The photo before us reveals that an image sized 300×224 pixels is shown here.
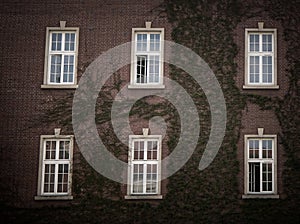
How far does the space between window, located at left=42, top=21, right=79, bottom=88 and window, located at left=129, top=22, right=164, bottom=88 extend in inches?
89.6

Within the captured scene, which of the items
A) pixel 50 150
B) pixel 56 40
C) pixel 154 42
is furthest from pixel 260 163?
pixel 56 40

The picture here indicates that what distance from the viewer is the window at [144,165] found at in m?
23.2

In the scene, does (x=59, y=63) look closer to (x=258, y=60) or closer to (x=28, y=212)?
(x=28, y=212)

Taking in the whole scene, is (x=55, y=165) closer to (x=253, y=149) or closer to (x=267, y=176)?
(x=253, y=149)

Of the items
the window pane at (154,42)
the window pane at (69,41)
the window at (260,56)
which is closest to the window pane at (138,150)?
the window pane at (154,42)

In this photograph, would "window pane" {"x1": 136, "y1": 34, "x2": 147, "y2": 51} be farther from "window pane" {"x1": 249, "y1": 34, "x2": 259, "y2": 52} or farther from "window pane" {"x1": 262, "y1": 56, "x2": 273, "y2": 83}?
"window pane" {"x1": 262, "y1": 56, "x2": 273, "y2": 83}

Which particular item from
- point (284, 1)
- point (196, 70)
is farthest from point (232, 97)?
point (284, 1)

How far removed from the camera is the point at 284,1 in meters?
24.2

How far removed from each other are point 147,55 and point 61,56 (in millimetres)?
3302

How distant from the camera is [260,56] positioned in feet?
78.8

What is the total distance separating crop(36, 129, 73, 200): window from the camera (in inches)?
916

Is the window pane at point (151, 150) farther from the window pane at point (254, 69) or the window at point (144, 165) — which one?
Result: the window pane at point (254, 69)

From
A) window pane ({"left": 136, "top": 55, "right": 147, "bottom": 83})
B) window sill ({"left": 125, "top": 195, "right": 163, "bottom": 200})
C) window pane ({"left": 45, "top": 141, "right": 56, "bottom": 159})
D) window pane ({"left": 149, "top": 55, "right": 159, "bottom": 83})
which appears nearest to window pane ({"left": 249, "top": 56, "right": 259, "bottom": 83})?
window pane ({"left": 149, "top": 55, "right": 159, "bottom": 83})

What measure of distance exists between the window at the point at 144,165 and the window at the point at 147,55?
7.33 feet
